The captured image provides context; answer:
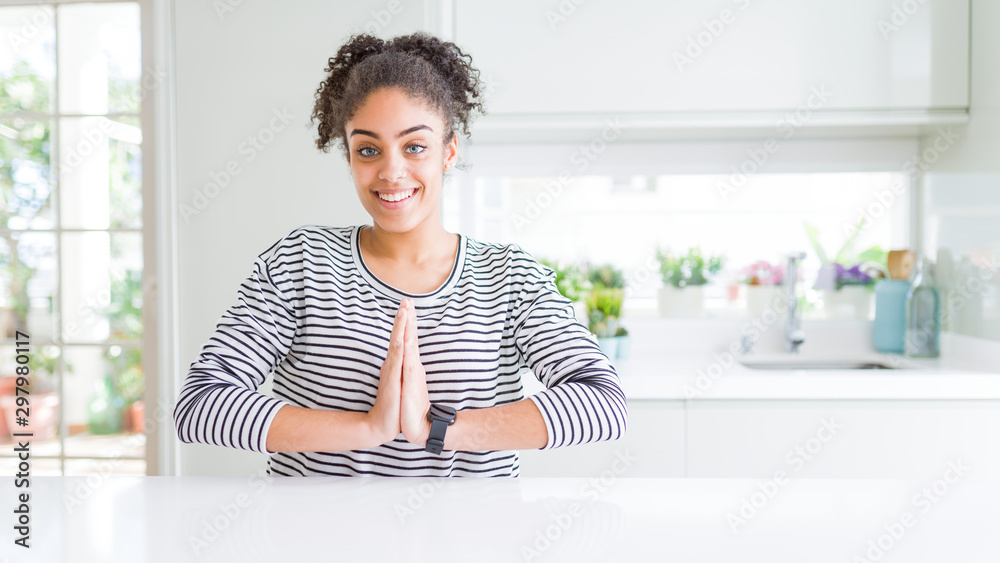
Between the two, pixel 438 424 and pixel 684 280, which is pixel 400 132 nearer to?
pixel 438 424

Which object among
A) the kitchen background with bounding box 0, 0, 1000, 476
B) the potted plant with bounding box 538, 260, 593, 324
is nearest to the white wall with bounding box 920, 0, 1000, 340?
the kitchen background with bounding box 0, 0, 1000, 476

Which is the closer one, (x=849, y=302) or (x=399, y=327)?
(x=399, y=327)

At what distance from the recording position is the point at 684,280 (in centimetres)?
254

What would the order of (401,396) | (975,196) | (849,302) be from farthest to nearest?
1. (849,302)
2. (975,196)
3. (401,396)

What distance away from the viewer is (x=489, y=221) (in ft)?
8.40

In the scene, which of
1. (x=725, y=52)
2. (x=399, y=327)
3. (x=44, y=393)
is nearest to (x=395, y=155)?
(x=399, y=327)

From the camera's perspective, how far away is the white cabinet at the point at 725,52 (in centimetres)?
209

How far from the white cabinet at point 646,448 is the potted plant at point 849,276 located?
946 millimetres

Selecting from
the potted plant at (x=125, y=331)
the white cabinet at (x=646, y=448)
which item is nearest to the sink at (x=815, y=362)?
the white cabinet at (x=646, y=448)

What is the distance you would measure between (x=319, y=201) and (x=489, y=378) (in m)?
1.14

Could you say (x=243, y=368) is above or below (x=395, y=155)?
below

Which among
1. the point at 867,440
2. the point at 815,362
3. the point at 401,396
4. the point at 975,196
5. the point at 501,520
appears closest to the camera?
the point at 501,520

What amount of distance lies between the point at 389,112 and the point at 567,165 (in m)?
1.52

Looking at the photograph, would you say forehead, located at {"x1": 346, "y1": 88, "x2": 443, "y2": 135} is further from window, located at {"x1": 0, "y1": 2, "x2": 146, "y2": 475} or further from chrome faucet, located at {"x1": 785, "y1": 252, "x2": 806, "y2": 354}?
chrome faucet, located at {"x1": 785, "y1": 252, "x2": 806, "y2": 354}
